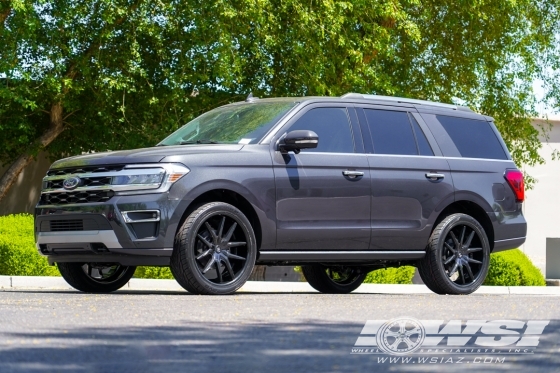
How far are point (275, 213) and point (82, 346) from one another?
477cm

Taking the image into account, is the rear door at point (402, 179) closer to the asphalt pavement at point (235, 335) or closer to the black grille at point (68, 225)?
the asphalt pavement at point (235, 335)

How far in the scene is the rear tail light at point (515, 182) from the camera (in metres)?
12.8

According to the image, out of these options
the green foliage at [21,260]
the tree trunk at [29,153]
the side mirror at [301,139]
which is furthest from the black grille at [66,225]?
the tree trunk at [29,153]

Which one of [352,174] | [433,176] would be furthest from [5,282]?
[433,176]

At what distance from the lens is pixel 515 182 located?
12.8m

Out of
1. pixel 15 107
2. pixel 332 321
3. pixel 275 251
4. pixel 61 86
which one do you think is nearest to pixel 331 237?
pixel 275 251

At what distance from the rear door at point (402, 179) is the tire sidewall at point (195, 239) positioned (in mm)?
1606

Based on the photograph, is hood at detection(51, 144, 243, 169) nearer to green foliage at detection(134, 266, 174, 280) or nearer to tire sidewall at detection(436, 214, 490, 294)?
tire sidewall at detection(436, 214, 490, 294)

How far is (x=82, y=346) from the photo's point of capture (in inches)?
238

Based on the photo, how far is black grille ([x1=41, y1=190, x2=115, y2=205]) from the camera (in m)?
10.2

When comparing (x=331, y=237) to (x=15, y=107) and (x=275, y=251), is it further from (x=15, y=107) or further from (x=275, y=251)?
(x=15, y=107)

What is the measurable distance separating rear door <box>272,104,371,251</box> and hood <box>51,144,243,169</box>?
591mm

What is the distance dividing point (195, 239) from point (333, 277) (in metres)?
3.50

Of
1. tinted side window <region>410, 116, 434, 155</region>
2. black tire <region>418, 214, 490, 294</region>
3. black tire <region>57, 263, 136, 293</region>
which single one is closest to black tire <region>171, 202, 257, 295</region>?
black tire <region>57, 263, 136, 293</region>
